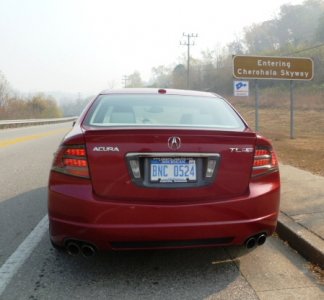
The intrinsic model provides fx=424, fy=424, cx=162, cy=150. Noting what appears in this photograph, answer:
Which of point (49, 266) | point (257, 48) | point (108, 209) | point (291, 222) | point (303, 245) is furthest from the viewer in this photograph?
point (257, 48)

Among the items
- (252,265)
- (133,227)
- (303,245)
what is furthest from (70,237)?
(303,245)

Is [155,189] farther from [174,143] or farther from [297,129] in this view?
[297,129]

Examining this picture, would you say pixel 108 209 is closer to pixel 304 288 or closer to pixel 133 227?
pixel 133 227

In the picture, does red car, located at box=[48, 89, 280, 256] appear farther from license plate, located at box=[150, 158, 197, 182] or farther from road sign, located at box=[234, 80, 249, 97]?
road sign, located at box=[234, 80, 249, 97]

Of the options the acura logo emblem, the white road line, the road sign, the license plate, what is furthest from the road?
the road sign

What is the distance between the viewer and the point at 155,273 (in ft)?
11.8

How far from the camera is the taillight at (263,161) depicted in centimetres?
344

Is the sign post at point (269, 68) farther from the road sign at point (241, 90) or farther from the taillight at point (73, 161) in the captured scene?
the taillight at point (73, 161)

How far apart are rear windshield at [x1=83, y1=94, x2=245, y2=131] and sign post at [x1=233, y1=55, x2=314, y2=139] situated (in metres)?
11.3

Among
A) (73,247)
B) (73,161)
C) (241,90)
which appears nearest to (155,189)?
(73,161)

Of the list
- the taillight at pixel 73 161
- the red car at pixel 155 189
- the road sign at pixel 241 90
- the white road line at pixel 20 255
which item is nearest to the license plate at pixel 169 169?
the red car at pixel 155 189

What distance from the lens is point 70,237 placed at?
3.28 m

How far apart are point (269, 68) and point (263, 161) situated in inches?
523

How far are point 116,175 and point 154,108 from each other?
1.27 m
